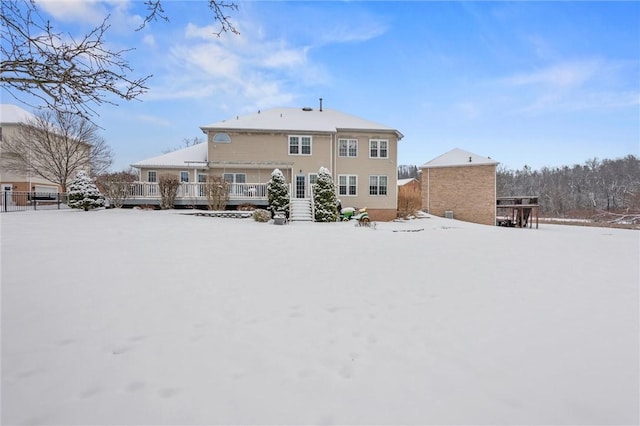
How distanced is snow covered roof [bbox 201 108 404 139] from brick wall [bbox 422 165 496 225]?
24.5ft

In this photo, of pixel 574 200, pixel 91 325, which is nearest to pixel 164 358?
pixel 91 325

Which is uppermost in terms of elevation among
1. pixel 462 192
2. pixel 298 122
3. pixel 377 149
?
pixel 298 122

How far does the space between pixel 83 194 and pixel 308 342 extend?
1802 cm

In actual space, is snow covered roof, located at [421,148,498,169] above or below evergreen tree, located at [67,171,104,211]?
above

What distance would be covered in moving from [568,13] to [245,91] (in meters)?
12.6

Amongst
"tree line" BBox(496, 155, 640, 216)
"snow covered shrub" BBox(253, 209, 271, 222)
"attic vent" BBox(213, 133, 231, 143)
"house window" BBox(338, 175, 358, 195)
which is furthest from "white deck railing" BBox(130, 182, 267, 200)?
"tree line" BBox(496, 155, 640, 216)

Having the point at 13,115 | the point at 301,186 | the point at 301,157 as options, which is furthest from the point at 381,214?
the point at 13,115

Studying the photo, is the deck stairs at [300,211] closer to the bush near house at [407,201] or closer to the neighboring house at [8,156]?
the bush near house at [407,201]

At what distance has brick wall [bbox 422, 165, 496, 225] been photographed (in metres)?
26.2

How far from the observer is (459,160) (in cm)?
2752

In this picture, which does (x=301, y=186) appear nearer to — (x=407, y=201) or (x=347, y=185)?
(x=347, y=185)

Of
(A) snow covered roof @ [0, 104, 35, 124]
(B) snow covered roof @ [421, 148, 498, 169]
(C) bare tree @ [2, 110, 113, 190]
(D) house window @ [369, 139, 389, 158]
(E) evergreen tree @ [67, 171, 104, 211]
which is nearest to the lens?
(E) evergreen tree @ [67, 171, 104, 211]

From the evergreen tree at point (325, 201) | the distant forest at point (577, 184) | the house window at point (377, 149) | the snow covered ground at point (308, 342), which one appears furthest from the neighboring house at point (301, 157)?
the distant forest at point (577, 184)

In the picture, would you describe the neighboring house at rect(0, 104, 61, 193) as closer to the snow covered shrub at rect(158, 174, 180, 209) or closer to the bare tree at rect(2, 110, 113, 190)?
the bare tree at rect(2, 110, 113, 190)
